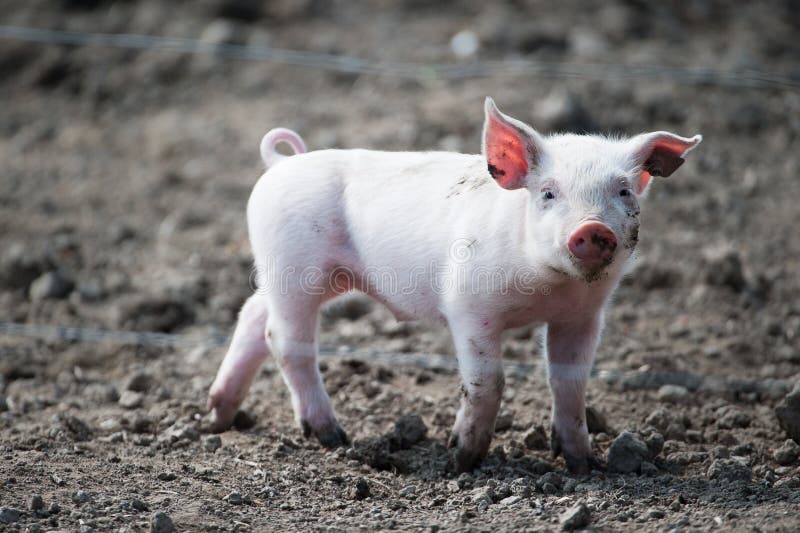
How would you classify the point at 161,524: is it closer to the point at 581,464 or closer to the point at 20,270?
the point at 581,464

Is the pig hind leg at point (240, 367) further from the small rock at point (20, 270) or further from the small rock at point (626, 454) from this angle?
the small rock at point (20, 270)

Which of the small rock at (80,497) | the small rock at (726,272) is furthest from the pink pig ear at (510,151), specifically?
the small rock at (726,272)

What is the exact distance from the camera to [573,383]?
4715 mm

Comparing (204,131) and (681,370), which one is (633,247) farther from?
(204,131)

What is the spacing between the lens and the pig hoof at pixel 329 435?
5023mm

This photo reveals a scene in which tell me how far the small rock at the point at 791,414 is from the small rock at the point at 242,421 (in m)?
2.46

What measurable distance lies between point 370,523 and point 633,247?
4.68 feet

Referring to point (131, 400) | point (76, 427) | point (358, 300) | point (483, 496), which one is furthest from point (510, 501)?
point (358, 300)

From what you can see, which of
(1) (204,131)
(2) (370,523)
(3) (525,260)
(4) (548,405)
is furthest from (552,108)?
(2) (370,523)

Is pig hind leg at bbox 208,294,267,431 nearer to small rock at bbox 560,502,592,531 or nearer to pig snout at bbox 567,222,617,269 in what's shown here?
pig snout at bbox 567,222,617,269

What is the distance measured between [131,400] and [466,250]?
2114mm

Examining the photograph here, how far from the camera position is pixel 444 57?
10180mm

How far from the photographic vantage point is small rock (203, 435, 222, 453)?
16.2 feet

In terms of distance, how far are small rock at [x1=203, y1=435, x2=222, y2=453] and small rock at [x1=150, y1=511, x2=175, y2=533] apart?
1095 millimetres
